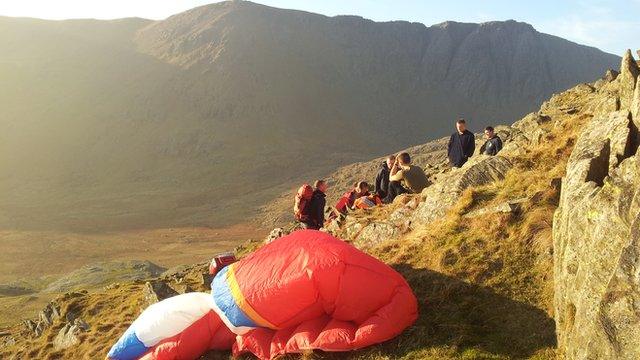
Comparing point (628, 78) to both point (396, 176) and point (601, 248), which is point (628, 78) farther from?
point (396, 176)

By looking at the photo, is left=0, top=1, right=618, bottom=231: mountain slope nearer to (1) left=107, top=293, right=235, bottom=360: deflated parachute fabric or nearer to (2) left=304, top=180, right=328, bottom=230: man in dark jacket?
(2) left=304, top=180, right=328, bottom=230: man in dark jacket

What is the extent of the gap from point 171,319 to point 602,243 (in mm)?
6682

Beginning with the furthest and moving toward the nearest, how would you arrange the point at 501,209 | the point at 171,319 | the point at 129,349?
1. the point at 501,209
2. the point at 129,349
3. the point at 171,319

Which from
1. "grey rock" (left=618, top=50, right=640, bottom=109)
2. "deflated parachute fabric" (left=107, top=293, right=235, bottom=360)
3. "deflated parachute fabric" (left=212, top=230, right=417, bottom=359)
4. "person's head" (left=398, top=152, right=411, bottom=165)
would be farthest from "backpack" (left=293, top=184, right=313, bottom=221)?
"grey rock" (left=618, top=50, right=640, bottom=109)

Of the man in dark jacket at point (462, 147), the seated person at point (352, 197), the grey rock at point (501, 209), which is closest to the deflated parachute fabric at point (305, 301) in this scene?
the grey rock at point (501, 209)

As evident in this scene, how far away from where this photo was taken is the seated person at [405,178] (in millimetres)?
13551

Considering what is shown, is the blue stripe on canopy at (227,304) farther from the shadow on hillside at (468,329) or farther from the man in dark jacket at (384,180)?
the man in dark jacket at (384,180)

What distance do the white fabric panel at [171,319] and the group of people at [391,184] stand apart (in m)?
4.96

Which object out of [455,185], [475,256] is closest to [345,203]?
[455,185]

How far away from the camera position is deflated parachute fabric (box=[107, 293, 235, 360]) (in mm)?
8430

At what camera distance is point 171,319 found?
8.71 metres

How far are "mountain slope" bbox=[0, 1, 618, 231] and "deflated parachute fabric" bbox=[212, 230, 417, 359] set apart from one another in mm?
33786

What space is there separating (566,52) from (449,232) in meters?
129

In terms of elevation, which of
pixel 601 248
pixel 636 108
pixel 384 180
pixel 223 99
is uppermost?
A: pixel 223 99
